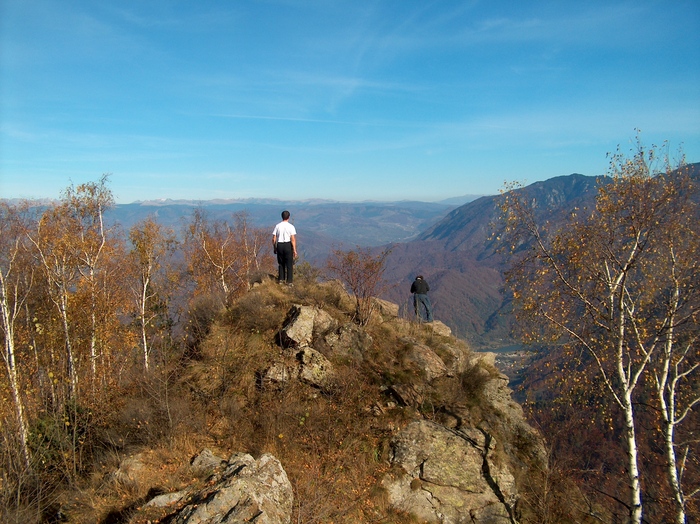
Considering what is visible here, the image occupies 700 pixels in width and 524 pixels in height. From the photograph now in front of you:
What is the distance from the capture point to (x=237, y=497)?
5.89m

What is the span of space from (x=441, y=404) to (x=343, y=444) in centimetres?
334

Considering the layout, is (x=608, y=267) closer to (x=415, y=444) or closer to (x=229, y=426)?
(x=415, y=444)

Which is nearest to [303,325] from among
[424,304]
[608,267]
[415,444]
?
[415,444]

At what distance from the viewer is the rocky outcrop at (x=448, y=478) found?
8.44 m

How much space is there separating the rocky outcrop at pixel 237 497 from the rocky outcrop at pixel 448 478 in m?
3.02

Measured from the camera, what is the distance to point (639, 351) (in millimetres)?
10781

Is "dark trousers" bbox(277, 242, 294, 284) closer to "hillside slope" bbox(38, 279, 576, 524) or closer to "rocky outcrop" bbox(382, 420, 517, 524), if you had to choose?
"hillside slope" bbox(38, 279, 576, 524)

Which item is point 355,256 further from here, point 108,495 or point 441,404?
point 108,495

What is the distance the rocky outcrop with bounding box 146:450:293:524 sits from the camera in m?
5.56

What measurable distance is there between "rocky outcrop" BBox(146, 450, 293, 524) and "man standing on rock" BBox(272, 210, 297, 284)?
7.54 meters

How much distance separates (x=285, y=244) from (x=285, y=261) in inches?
35.3

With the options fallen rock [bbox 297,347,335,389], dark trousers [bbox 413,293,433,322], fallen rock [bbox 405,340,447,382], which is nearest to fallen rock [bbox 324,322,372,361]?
fallen rock [bbox 297,347,335,389]

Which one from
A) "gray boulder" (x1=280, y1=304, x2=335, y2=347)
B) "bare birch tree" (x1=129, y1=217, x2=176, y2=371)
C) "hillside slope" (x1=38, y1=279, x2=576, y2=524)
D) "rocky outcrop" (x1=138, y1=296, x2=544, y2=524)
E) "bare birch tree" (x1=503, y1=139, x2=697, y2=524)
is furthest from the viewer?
"bare birch tree" (x1=129, y1=217, x2=176, y2=371)

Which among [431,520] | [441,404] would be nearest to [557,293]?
[441,404]
